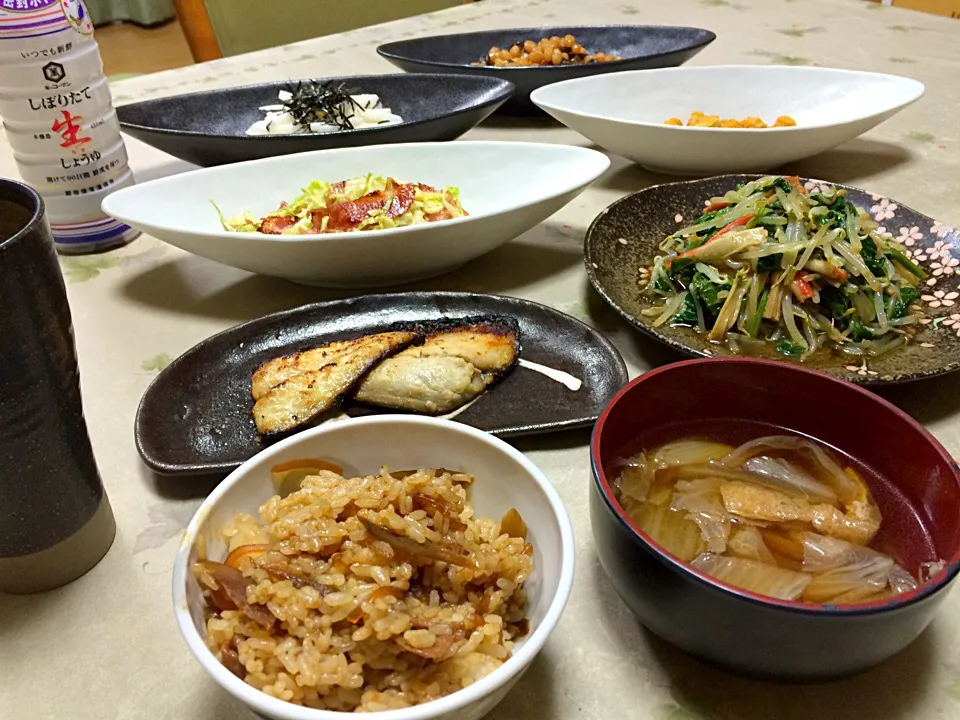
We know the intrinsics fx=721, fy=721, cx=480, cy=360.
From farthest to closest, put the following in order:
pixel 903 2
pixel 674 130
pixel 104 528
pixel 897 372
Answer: pixel 903 2 < pixel 674 130 < pixel 897 372 < pixel 104 528

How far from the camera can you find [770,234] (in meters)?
1.47

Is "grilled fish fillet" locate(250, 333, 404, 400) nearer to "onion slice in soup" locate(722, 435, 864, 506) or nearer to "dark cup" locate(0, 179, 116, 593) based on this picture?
"dark cup" locate(0, 179, 116, 593)

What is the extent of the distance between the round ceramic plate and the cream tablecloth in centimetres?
7

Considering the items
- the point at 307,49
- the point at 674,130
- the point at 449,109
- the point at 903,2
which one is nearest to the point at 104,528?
the point at 674,130

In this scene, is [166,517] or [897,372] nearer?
[166,517]

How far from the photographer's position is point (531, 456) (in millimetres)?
1129

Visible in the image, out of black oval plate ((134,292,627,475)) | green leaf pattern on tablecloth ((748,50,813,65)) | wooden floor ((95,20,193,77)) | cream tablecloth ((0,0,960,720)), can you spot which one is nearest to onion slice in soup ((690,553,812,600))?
cream tablecloth ((0,0,960,720))

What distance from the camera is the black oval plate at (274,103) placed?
1.84 meters

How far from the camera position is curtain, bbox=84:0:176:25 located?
24.5ft

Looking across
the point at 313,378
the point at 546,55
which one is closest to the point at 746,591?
the point at 313,378

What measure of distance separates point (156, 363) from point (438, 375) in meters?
0.56

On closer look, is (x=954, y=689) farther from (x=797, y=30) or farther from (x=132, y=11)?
(x=132, y=11)

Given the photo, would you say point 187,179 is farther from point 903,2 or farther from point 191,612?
point 903,2

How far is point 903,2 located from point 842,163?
115 inches
